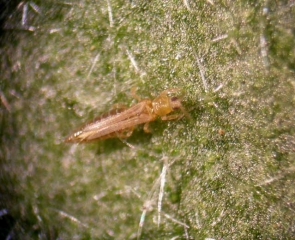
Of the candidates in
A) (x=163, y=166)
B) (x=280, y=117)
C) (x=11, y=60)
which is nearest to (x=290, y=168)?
(x=280, y=117)

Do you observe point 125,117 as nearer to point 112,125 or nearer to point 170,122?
point 112,125

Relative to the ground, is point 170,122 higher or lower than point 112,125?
lower

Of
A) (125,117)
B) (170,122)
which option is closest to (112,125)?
(125,117)
